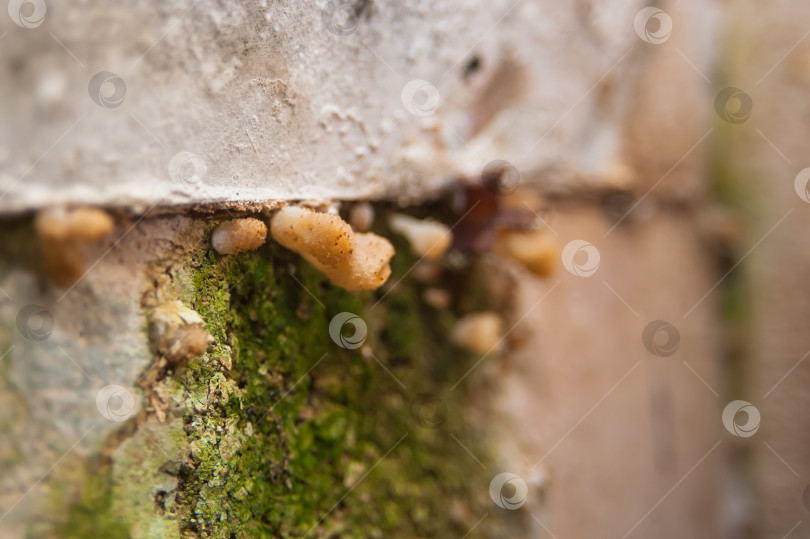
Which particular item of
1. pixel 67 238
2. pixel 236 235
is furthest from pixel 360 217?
pixel 67 238

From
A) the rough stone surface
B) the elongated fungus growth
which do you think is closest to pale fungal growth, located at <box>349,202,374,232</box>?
the rough stone surface

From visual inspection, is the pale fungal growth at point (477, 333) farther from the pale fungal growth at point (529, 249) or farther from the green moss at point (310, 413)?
the pale fungal growth at point (529, 249)

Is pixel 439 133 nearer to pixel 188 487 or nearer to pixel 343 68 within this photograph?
pixel 343 68

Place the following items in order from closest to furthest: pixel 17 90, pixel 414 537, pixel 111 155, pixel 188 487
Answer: pixel 17 90
pixel 111 155
pixel 188 487
pixel 414 537

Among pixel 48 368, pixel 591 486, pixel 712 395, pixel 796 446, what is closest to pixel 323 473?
pixel 48 368

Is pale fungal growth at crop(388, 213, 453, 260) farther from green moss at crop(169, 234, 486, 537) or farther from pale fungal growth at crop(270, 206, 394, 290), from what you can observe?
pale fungal growth at crop(270, 206, 394, 290)

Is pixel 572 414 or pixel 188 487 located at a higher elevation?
pixel 572 414

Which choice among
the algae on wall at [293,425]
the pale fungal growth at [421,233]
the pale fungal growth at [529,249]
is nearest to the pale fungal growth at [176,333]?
the algae on wall at [293,425]
